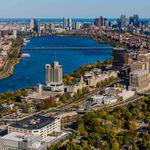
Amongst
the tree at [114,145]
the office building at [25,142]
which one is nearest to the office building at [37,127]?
the office building at [25,142]

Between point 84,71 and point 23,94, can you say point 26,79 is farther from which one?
point 23,94

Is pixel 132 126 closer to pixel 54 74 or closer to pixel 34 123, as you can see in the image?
pixel 34 123

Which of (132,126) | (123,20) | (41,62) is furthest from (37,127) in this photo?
(123,20)

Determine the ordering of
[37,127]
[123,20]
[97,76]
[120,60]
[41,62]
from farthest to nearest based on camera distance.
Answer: [123,20] < [41,62] < [120,60] < [97,76] < [37,127]

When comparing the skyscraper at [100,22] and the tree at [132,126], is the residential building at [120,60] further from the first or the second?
the skyscraper at [100,22]

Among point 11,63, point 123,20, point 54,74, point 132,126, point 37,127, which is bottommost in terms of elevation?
point 132,126

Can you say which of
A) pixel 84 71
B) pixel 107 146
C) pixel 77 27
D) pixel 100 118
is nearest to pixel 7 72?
pixel 84 71
